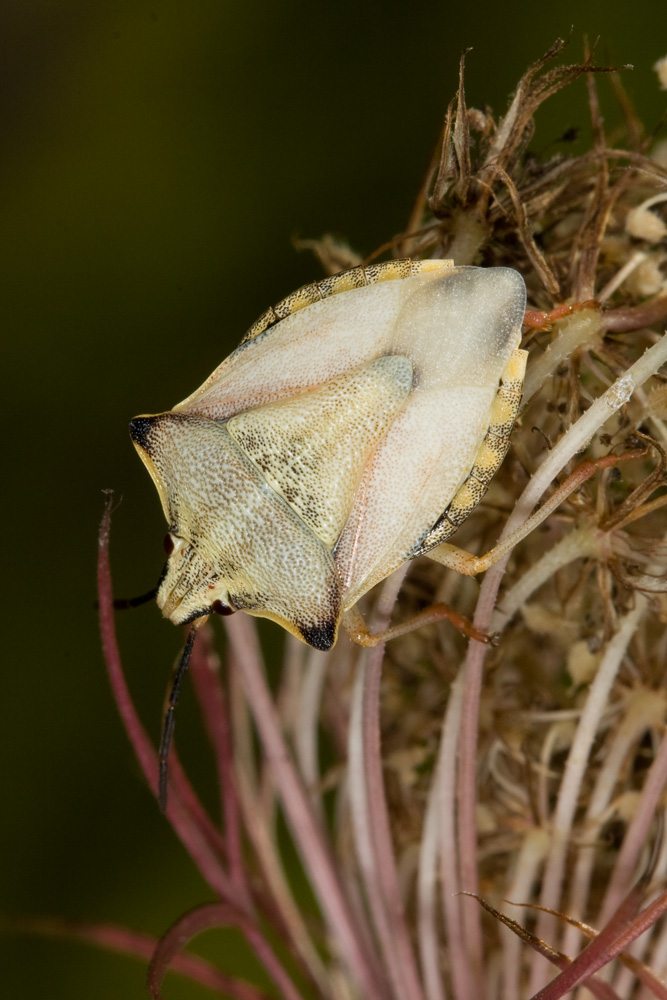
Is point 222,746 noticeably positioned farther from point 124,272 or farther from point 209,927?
point 124,272

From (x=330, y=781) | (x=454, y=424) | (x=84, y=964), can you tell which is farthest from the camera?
(x=84, y=964)

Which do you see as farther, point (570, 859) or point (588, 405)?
point (570, 859)

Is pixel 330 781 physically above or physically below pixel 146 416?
below

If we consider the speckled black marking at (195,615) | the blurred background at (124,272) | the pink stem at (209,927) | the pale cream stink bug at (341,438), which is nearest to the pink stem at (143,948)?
the pink stem at (209,927)

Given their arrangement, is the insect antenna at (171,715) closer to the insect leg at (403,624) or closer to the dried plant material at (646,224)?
the insect leg at (403,624)

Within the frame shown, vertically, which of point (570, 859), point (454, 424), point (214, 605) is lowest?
point (570, 859)

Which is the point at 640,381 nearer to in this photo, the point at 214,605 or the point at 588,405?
the point at 588,405

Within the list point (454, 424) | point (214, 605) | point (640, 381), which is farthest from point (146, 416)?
point (640, 381)
